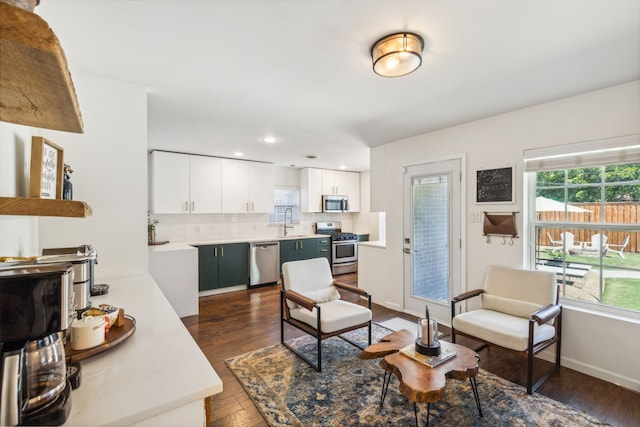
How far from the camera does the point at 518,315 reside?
2609 millimetres

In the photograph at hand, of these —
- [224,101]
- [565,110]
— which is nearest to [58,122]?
[224,101]

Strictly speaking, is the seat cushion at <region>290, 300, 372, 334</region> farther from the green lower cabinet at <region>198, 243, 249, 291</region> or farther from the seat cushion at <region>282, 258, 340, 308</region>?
the green lower cabinet at <region>198, 243, 249, 291</region>

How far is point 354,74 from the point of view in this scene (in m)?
2.23

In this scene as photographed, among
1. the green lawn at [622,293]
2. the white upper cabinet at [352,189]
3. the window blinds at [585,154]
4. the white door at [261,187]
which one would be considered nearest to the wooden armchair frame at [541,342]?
the green lawn at [622,293]

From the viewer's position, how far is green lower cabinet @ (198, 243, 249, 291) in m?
4.82

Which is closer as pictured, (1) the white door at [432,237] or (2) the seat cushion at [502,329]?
(2) the seat cushion at [502,329]

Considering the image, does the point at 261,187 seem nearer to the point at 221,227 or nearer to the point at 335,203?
the point at 221,227

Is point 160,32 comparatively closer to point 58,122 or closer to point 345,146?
point 58,122

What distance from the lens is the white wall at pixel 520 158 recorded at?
7.51 feet

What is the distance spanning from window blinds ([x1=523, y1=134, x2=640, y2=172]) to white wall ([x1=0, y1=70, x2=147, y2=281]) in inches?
137

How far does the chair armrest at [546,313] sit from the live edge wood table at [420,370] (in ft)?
2.19

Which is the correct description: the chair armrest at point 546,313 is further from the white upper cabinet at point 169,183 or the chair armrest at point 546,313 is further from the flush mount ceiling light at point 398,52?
the white upper cabinet at point 169,183

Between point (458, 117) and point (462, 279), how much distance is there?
1.76 meters

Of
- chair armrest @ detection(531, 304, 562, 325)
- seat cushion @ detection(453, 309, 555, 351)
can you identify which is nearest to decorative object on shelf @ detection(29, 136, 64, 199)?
seat cushion @ detection(453, 309, 555, 351)
